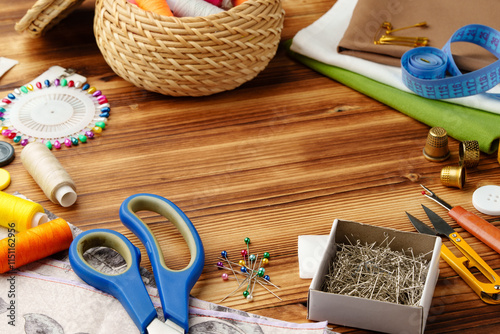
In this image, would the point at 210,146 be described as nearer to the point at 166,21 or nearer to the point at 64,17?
the point at 166,21

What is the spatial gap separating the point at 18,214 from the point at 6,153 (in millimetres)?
198

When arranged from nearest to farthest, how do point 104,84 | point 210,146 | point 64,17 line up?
point 210,146 < point 104,84 < point 64,17

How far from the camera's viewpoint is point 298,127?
998mm

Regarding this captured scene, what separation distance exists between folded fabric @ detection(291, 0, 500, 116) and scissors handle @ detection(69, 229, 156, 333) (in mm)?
580

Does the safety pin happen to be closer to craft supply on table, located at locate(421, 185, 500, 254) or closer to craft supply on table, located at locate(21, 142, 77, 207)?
craft supply on table, located at locate(421, 185, 500, 254)

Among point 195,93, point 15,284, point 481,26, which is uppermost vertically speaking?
point 481,26

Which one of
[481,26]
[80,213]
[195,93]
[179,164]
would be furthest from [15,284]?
[481,26]

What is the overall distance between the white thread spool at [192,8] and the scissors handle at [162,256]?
406mm

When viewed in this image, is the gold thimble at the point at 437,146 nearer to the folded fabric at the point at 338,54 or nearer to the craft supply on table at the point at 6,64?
the folded fabric at the point at 338,54

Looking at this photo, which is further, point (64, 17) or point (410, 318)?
point (64, 17)

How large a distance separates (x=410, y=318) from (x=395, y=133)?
0.42m

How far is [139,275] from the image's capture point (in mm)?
702

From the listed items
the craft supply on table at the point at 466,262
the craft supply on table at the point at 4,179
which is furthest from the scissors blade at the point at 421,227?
the craft supply on table at the point at 4,179

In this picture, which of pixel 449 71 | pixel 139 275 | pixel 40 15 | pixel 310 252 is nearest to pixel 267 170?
pixel 310 252
